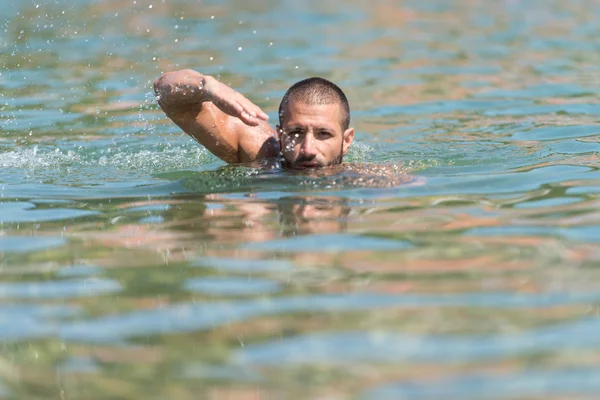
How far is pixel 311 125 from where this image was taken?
7145mm

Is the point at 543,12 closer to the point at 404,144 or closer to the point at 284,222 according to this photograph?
the point at 404,144

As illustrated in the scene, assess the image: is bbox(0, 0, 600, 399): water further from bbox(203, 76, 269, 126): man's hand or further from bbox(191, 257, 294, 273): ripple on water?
bbox(203, 76, 269, 126): man's hand

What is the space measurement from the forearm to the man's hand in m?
0.17

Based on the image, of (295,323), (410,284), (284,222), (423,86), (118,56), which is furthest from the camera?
(118,56)

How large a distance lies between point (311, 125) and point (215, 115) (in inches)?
27.0

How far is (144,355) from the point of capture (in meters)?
3.68

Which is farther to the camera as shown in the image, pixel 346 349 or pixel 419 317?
pixel 419 317

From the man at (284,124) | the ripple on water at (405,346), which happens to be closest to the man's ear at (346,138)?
the man at (284,124)

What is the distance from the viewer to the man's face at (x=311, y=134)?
7.08 meters

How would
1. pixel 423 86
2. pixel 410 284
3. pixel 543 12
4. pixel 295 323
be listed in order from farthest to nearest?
1. pixel 543 12
2. pixel 423 86
3. pixel 410 284
4. pixel 295 323

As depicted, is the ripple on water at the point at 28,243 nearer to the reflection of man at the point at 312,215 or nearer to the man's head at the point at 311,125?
the reflection of man at the point at 312,215

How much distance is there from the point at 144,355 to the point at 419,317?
1041 millimetres

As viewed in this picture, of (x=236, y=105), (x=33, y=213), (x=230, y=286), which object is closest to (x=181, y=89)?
(x=236, y=105)

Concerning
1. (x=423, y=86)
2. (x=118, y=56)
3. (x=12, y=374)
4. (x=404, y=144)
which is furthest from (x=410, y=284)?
(x=118, y=56)
